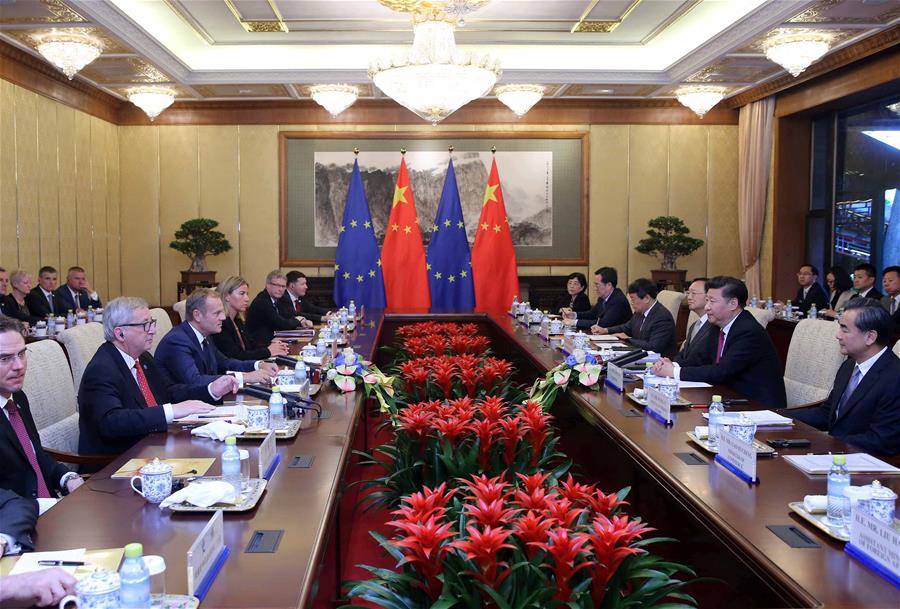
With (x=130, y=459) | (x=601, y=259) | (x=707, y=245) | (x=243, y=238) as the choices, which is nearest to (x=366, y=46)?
(x=243, y=238)

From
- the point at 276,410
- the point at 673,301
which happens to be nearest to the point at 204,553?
the point at 276,410

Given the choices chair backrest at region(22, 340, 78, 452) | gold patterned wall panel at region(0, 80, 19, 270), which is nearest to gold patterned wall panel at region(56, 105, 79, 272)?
gold patterned wall panel at region(0, 80, 19, 270)

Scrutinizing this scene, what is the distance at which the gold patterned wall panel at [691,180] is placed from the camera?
35.1ft

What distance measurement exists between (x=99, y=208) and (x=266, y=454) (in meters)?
8.60

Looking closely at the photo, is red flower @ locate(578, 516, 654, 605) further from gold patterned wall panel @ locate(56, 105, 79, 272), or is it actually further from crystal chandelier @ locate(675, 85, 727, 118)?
gold patterned wall panel @ locate(56, 105, 79, 272)

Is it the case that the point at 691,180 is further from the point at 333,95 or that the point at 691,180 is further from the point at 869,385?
the point at 869,385

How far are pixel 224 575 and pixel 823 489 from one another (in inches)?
63.3

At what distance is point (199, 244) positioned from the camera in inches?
389

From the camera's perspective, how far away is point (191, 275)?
10008mm

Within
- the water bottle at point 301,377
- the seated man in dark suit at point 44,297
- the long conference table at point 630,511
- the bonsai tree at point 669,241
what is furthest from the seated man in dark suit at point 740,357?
the seated man in dark suit at point 44,297

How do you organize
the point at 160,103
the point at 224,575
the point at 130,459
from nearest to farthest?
the point at 224,575
the point at 130,459
the point at 160,103

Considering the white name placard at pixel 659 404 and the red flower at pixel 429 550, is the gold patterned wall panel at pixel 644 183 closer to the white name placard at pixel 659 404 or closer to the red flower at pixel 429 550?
the white name placard at pixel 659 404

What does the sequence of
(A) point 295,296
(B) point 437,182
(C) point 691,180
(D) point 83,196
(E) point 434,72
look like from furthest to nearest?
(C) point 691,180 < (B) point 437,182 < (D) point 83,196 < (A) point 295,296 < (E) point 434,72

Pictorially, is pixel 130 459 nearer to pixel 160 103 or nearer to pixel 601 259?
pixel 160 103
